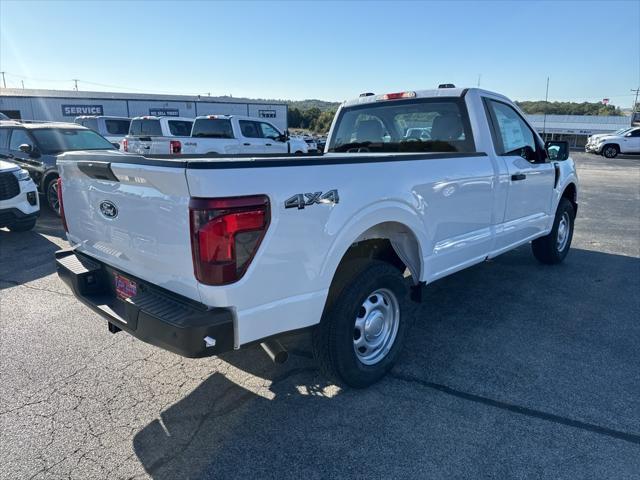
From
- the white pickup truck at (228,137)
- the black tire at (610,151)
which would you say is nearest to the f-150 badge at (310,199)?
the white pickup truck at (228,137)

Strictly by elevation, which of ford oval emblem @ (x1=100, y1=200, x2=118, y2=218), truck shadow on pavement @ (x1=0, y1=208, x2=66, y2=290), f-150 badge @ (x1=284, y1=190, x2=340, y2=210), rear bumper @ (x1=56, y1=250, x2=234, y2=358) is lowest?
truck shadow on pavement @ (x1=0, y1=208, x2=66, y2=290)

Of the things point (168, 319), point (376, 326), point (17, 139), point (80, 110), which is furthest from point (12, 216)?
point (80, 110)

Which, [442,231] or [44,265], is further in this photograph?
[44,265]

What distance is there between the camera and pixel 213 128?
14.3m

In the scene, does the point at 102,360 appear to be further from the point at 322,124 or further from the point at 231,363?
the point at 322,124

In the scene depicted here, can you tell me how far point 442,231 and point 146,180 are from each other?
230cm

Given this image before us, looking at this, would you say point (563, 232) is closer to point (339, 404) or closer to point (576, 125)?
point (339, 404)

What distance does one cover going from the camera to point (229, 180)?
7.22 ft

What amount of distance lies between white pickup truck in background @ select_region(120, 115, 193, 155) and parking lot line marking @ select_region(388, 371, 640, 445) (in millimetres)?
11633

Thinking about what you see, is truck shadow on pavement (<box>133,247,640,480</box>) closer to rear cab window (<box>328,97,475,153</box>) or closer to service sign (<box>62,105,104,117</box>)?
rear cab window (<box>328,97,475,153</box>)

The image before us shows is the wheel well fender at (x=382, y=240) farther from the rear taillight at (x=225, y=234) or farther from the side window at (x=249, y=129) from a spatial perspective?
the side window at (x=249, y=129)

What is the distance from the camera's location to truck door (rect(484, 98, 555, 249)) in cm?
452

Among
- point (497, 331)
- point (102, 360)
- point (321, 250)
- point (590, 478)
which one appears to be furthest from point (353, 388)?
point (102, 360)

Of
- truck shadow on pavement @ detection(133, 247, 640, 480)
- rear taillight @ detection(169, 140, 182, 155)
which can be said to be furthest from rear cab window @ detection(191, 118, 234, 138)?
truck shadow on pavement @ detection(133, 247, 640, 480)
